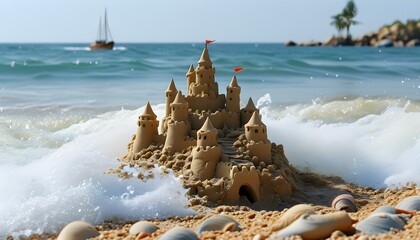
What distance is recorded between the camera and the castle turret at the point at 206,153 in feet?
27.7

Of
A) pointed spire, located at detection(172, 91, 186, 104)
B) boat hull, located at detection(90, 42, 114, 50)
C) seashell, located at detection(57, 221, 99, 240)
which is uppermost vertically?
pointed spire, located at detection(172, 91, 186, 104)

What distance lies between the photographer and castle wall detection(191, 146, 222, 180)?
8445mm

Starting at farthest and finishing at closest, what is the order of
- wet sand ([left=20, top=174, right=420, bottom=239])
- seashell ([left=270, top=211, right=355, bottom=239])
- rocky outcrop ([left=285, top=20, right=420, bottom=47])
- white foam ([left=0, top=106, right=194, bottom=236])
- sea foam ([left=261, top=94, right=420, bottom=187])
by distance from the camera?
rocky outcrop ([left=285, top=20, right=420, bottom=47]) < sea foam ([left=261, top=94, right=420, bottom=187]) < white foam ([left=0, top=106, right=194, bottom=236]) < wet sand ([left=20, top=174, right=420, bottom=239]) < seashell ([left=270, top=211, right=355, bottom=239])

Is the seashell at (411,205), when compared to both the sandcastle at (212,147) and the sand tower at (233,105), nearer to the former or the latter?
the sandcastle at (212,147)

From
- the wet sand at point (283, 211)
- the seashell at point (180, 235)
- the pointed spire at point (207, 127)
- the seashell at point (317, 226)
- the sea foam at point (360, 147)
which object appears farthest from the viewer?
the sea foam at point (360, 147)

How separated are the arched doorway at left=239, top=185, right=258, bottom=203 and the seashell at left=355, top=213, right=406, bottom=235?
120 inches

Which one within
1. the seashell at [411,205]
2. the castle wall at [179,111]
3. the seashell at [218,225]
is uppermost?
the castle wall at [179,111]

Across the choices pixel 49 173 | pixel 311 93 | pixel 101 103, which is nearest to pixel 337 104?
pixel 311 93

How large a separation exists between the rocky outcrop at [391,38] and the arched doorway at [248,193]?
65.0 m

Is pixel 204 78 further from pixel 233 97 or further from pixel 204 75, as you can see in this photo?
pixel 233 97

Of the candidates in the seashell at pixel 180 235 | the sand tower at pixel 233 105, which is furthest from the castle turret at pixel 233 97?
the seashell at pixel 180 235

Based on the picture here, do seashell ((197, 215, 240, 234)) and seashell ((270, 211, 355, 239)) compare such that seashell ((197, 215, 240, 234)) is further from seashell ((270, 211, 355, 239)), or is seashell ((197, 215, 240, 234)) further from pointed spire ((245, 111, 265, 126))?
pointed spire ((245, 111, 265, 126))

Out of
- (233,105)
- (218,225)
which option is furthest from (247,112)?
(218,225)

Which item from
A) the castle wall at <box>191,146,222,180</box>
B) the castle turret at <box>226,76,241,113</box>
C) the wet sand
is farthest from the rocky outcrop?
the castle wall at <box>191,146,222,180</box>
